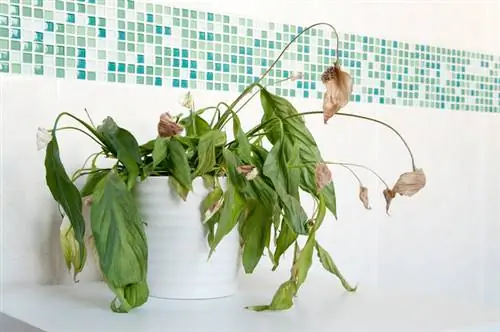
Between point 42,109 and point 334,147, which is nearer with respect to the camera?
point 42,109

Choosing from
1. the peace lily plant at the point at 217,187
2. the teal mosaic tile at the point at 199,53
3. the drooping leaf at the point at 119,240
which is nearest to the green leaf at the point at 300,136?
the peace lily plant at the point at 217,187

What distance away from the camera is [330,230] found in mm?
1469

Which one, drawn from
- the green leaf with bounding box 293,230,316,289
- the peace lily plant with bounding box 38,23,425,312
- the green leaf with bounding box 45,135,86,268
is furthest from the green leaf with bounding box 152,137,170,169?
the green leaf with bounding box 293,230,316,289

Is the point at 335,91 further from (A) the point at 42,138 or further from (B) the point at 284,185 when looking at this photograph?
(A) the point at 42,138

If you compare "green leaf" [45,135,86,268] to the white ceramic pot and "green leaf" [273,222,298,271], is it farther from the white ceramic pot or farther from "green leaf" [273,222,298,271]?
"green leaf" [273,222,298,271]

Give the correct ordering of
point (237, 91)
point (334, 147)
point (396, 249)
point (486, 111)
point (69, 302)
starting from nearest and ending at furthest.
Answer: point (69, 302)
point (237, 91)
point (334, 147)
point (396, 249)
point (486, 111)

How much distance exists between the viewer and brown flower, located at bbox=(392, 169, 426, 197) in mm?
896

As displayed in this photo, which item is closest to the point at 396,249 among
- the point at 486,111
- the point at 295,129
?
the point at 486,111

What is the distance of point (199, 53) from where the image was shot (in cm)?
129

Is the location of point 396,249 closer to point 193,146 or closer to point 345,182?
point 345,182

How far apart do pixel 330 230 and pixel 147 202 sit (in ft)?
1.97

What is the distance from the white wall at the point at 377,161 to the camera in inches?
43.4

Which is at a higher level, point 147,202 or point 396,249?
point 147,202

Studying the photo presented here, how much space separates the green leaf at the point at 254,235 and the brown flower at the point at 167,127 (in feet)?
0.45
